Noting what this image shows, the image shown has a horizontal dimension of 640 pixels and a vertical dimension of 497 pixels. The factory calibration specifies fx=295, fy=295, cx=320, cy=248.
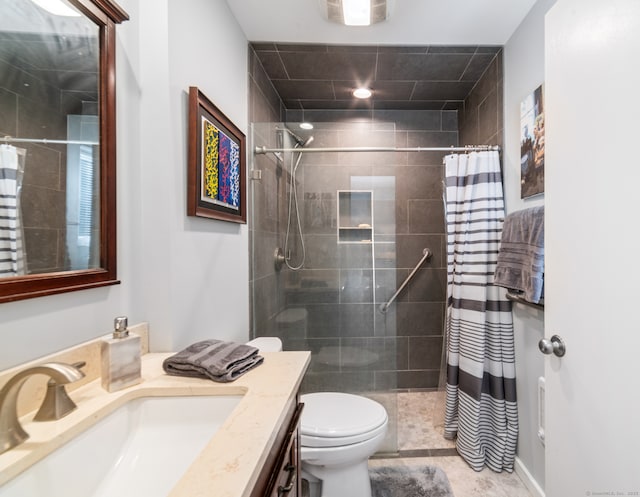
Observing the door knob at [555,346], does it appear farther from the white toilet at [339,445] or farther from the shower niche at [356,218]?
the shower niche at [356,218]

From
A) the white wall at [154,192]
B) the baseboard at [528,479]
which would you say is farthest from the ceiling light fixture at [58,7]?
the baseboard at [528,479]

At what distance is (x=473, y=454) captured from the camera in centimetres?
171

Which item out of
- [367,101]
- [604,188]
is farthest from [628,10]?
[367,101]

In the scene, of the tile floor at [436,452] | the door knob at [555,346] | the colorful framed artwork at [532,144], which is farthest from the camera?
the tile floor at [436,452]

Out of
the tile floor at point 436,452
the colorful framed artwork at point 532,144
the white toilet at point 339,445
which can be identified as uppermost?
the colorful framed artwork at point 532,144

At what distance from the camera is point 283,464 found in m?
0.74

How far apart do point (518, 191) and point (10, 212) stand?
2097mm

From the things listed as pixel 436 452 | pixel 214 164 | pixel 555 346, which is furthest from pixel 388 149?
pixel 436 452

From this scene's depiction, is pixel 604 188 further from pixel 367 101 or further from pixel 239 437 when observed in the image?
pixel 367 101

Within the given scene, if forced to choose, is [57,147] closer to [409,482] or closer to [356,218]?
[356,218]

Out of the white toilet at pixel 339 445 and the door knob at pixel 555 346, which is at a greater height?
the door knob at pixel 555 346

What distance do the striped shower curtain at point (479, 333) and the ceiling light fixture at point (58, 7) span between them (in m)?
1.92

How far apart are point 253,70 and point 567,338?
209 cm

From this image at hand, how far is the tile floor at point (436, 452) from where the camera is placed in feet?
5.10
